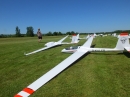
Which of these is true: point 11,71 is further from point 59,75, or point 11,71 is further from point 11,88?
point 59,75

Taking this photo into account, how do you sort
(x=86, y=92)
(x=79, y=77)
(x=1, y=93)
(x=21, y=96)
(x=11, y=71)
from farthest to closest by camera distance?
(x=11, y=71)
(x=79, y=77)
(x=1, y=93)
(x=86, y=92)
(x=21, y=96)

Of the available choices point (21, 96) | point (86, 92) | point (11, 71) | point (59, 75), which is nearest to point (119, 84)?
point (86, 92)

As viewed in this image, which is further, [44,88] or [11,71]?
[11,71]

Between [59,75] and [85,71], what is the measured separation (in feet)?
6.60

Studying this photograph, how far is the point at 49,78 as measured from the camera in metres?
6.72

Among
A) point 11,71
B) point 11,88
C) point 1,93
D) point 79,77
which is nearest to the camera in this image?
point 1,93

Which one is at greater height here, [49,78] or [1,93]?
[49,78]

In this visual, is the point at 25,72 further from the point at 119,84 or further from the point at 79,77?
the point at 119,84

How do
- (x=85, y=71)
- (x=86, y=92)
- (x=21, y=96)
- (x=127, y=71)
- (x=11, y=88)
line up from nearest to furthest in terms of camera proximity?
(x=21, y=96) < (x=86, y=92) < (x=11, y=88) < (x=127, y=71) < (x=85, y=71)

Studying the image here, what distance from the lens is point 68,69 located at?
875 cm

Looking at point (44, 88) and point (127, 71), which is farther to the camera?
point (127, 71)

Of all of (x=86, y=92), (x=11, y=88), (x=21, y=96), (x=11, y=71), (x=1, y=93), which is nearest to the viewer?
(x=21, y=96)

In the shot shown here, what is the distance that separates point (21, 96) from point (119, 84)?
16.5ft

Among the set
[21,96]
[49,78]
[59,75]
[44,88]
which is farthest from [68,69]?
[21,96]
